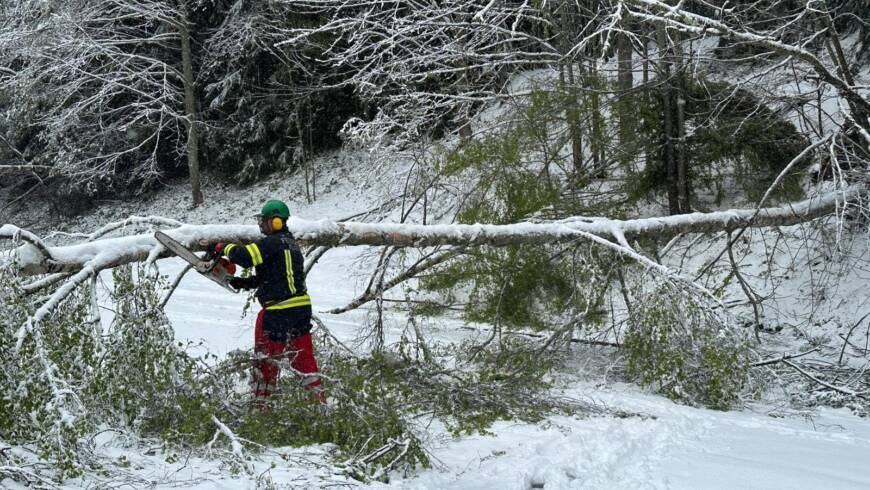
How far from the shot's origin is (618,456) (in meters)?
4.70

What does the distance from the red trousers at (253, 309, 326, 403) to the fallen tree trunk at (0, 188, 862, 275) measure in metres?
0.81

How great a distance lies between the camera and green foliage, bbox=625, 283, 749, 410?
600 centimetres

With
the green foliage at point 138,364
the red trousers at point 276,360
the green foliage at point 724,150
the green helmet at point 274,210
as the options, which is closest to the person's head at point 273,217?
the green helmet at point 274,210

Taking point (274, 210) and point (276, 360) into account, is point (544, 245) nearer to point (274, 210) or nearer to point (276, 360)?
point (274, 210)

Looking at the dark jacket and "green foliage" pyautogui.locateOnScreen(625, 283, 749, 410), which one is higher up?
the dark jacket

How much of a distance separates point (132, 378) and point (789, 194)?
27.9ft

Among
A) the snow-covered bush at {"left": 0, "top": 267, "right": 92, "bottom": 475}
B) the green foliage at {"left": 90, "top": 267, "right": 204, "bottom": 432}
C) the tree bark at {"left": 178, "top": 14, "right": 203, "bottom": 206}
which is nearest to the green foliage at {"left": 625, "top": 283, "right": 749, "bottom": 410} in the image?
the green foliage at {"left": 90, "top": 267, "right": 204, "bottom": 432}

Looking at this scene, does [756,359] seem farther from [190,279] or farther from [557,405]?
[190,279]

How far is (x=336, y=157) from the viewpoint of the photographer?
20078 millimetres

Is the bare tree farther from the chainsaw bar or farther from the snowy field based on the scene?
the snowy field

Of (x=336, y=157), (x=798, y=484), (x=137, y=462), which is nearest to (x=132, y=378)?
(x=137, y=462)

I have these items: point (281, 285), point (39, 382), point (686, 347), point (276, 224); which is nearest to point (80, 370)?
point (39, 382)

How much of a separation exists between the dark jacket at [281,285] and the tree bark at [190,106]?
14509 mm

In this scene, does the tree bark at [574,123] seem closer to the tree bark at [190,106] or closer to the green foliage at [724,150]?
the green foliage at [724,150]
